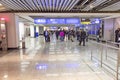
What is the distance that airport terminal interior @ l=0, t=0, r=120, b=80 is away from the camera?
6588 mm

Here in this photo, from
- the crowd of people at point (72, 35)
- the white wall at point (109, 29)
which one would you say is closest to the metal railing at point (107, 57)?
the crowd of people at point (72, 35)

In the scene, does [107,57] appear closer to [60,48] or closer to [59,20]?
[60,48]

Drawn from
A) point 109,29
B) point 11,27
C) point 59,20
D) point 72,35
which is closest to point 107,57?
point 11,27

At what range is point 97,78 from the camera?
19.5ft

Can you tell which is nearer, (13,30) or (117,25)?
(13,30)

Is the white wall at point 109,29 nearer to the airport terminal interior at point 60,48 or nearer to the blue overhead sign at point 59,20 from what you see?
the airport terminal interior at point 60,48

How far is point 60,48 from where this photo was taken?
15.2 meters

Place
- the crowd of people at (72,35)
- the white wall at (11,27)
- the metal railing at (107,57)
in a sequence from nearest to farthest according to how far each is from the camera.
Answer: the metal railing at (107,57), the white wall at (11,27), the crowd of people at (72,35)

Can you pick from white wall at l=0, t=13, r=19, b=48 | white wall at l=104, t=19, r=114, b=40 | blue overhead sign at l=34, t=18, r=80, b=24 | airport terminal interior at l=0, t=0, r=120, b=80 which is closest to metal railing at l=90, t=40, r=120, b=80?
airport terminal interior at l=0, t=0, r=120, b=80

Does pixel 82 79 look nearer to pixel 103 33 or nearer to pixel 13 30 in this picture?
pixel 13 30

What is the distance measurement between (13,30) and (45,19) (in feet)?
33.3

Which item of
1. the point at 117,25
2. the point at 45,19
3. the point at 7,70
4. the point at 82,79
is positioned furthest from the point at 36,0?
the point at 45,19

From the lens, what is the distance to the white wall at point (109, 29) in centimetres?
2084

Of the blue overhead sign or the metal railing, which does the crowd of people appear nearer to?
the blue overhead sign
